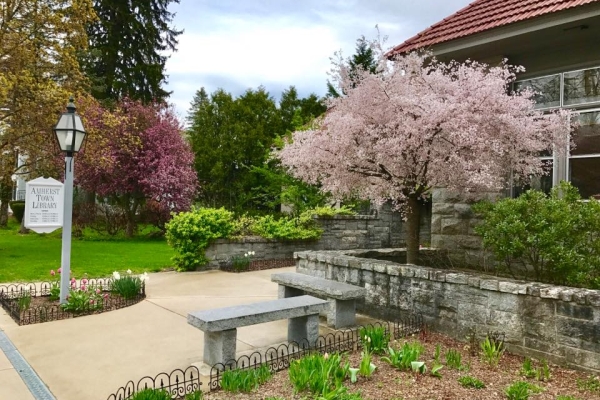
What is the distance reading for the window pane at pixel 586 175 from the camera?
284 inches

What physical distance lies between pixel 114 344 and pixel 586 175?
7.37 metres

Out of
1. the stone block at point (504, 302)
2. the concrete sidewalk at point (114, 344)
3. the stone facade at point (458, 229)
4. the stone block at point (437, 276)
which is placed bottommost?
the concrete sidewalk at point (114, 344)

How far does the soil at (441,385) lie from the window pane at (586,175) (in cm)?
396

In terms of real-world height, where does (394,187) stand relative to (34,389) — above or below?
above

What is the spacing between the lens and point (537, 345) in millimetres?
4621

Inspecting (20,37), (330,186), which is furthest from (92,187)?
(330,186)

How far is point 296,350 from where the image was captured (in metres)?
4.96

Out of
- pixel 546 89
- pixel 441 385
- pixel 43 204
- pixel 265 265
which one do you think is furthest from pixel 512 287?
pixel 265 265

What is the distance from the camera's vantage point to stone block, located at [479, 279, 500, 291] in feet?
16.2

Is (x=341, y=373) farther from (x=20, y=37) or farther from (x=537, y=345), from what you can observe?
(x=20, y=37)

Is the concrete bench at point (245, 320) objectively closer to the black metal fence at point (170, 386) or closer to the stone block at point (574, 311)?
the black metal fence at point (170, 386)

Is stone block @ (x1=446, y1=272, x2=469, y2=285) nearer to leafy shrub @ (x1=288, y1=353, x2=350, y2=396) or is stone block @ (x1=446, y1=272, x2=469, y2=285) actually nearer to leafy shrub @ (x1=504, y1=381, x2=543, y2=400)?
leafy shrub @ (x1=504, y1=381, x2=543, y2=400)

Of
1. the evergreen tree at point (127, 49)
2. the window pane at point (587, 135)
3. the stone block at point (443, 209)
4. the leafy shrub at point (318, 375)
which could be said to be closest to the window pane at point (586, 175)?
the window pane at point (587, 135)

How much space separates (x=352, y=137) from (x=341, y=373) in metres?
3.29
